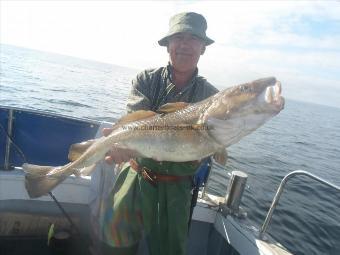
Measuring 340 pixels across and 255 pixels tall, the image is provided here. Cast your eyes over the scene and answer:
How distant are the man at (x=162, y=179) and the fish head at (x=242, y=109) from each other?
0.79 meters

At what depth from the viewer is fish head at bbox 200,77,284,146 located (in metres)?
3.24

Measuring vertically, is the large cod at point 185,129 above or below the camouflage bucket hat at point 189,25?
below

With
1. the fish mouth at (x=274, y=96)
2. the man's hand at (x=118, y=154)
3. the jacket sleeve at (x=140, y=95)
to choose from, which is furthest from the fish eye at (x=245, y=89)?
the jacket sleeve at (x=140, y=95)

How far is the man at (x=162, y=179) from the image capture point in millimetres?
4203

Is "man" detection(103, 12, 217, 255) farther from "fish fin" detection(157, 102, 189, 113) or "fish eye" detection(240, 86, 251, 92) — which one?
"fish eye" detection(240, 86, 251, 92)

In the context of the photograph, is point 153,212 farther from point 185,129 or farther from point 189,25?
point 189,25

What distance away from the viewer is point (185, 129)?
362 centimetres

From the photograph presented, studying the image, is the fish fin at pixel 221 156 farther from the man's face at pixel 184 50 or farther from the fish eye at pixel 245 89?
the man's face at pixel 184 50

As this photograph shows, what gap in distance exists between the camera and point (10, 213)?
5453mm

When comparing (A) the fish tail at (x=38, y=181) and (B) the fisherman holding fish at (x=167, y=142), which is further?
(A) the fish tail at (x=38, y=181)

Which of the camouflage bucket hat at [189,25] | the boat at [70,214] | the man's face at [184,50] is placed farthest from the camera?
the boat at [70,214]

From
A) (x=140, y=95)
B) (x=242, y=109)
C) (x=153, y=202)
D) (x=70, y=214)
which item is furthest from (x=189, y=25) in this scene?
(x=70, y=214)

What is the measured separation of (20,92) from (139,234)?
1382 inches

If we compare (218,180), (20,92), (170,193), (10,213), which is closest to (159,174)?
(170,193)
